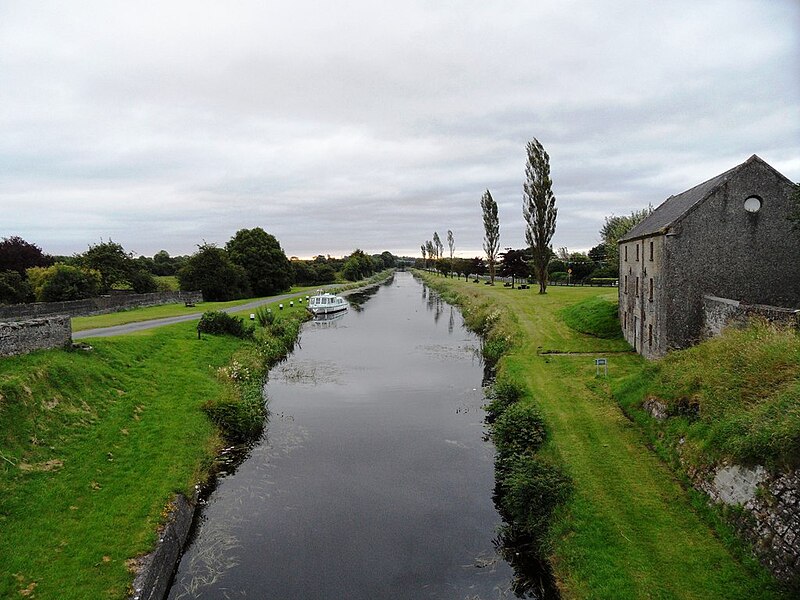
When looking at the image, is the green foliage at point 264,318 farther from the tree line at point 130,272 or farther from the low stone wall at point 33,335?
Answer: the low stone wall at point 33,335

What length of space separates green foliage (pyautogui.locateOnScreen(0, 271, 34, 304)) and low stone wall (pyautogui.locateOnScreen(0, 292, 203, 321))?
30.5 ft

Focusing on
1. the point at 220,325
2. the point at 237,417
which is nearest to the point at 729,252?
the point at 237,417

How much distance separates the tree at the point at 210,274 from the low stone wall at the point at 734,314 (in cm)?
5130

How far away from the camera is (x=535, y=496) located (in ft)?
42.4

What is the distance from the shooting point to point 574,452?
49.9 ft

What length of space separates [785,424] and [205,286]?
189 feet

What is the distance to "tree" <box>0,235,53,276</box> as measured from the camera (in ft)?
167

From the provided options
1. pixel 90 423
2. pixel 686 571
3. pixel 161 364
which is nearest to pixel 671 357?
pixel 686 571

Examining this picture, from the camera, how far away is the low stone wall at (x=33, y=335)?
52.7ft

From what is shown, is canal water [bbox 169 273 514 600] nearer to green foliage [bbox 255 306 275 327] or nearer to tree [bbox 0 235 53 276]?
green foliage [bbox 255 306 275 327]

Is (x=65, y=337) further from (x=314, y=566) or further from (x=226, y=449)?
(x=314, y=566)

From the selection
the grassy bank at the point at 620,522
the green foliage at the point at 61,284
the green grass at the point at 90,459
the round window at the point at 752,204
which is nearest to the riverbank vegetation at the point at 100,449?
the green grass at the point at 90,459

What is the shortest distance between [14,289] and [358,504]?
42860 millimetres

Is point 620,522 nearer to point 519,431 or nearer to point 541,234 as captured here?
point 519,431
